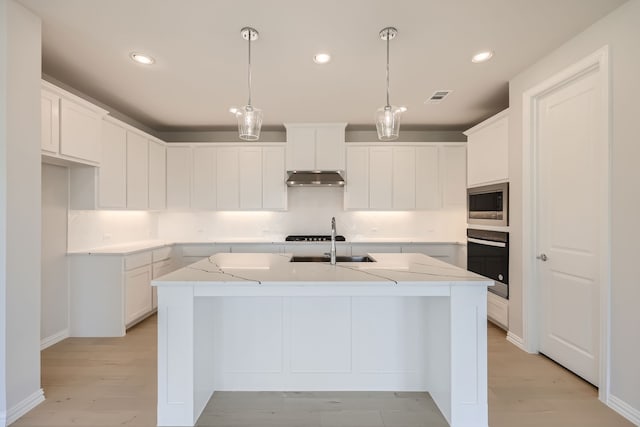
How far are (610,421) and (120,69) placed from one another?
4.61m

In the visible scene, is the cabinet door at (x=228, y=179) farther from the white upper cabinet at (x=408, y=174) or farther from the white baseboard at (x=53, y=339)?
the white baseboard at (x=53, y=339)

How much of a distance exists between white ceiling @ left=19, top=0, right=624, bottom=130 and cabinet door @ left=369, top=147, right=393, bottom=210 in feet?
2.88

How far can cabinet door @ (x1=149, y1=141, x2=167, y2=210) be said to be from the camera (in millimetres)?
4367

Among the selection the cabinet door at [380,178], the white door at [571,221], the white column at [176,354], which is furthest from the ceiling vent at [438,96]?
the white column at [176,354]

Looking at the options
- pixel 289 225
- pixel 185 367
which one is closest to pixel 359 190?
pixel 289 225

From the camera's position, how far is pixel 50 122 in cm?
270

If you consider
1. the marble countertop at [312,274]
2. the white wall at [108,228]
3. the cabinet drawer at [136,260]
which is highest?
the white wall at [108,228]

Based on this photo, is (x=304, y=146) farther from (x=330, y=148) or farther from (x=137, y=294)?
(x=137, y=294)

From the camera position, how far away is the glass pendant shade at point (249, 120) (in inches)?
88.0

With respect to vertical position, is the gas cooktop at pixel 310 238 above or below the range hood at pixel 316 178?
below

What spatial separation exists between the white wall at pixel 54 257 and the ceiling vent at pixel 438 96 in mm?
4069

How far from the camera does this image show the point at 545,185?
109 inches

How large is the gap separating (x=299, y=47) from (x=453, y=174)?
314 centimetres

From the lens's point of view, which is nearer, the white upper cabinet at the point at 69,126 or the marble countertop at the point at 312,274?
the marble countertop at the point at 312,274
